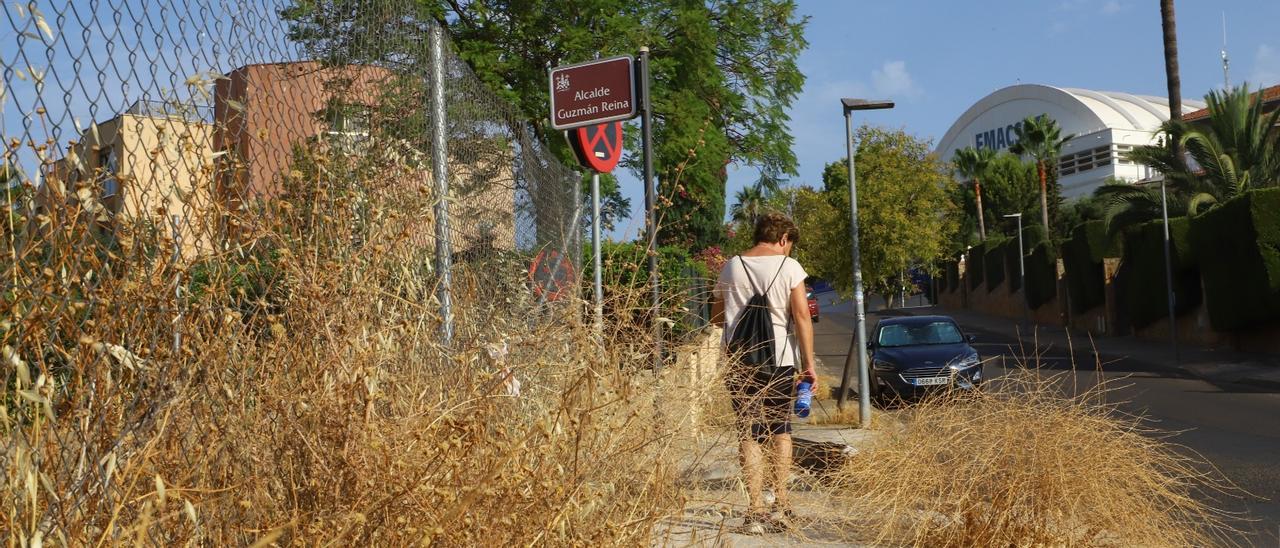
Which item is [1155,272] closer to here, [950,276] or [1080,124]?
[950,276]

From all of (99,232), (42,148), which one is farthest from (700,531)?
(42,148)

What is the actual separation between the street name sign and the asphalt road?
2.59 m

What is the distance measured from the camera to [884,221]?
2100 cm

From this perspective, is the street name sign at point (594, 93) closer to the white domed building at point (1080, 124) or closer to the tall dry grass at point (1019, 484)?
the tall dry grass at point (1019, 484)

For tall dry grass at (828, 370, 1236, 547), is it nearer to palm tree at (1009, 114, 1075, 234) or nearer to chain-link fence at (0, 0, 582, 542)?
chain-link fence at (0, 0, 582, 542)

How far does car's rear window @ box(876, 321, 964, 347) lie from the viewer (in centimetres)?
1898

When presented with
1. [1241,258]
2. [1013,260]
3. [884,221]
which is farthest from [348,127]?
[1013,260]

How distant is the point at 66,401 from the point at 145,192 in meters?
0.45

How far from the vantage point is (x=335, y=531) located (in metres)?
2.79

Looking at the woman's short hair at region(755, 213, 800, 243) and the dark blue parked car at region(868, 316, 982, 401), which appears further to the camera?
the dark blue parked car at region(868, 316, 982, 401)

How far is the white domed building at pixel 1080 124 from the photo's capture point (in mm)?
64875

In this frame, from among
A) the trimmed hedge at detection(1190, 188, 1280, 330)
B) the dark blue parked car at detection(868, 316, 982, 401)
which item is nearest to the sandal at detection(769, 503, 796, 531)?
the dark blue parked car at detection(868, 316, 982, 401)

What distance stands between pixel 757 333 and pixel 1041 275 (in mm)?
40246

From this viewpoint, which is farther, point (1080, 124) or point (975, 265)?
point (1080, 124)
